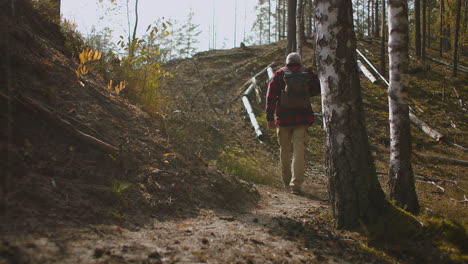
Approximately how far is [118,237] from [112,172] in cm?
→ 118

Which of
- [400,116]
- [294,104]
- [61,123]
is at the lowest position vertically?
[61,123]

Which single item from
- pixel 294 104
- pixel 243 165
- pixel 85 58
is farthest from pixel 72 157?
pixel 243 165

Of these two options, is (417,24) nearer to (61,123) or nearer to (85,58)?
(85,58)

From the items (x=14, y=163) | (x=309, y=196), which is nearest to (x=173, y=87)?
(x=309, y=196)

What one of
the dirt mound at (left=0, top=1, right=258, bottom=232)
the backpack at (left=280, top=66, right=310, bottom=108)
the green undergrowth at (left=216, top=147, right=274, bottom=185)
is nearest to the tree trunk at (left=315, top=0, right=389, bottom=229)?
the dirt mound at (left=0, top=1, right=258, bottom=232)

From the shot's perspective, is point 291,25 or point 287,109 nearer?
point 287,109

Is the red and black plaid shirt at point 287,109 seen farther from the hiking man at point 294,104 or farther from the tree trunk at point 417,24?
the tree trunk at point 417,24

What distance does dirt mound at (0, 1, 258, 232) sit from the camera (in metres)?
2.54

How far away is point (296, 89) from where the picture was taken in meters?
5.41

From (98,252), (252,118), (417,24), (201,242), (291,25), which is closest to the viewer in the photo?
(98,252)

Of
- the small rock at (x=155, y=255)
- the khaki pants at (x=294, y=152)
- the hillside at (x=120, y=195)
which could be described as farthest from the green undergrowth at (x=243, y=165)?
the small rock at (x=155, y=255)

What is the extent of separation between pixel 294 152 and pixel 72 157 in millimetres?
3578

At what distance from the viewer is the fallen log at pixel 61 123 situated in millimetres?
3087

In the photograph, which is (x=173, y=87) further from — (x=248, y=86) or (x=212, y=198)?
(x=212, y=198)
